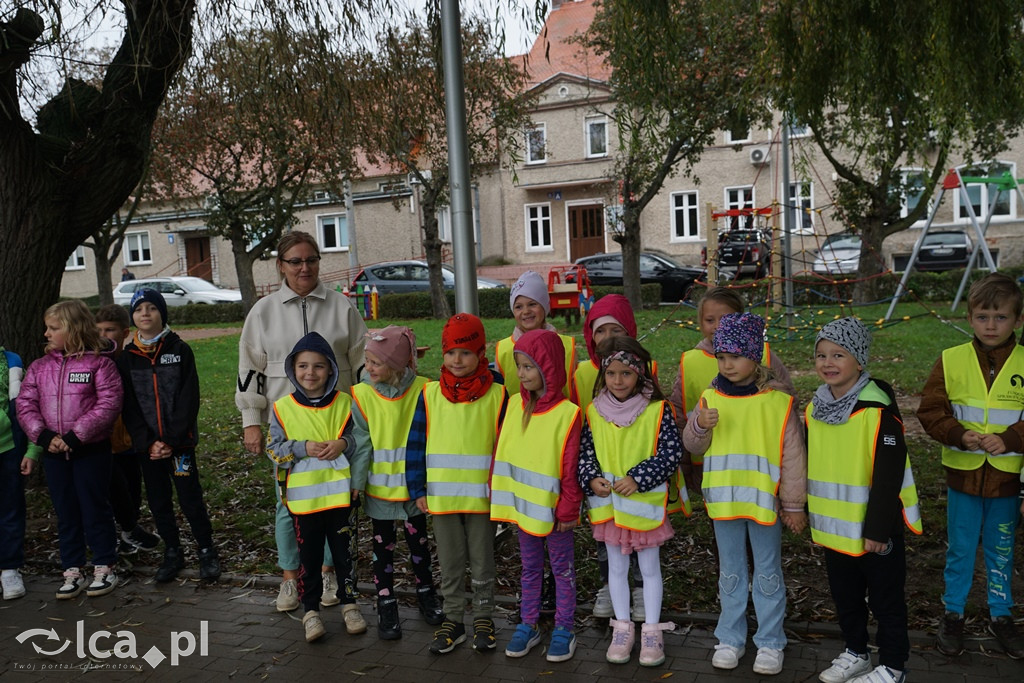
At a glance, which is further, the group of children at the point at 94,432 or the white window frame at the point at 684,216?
the white window frame at the point at 684,216

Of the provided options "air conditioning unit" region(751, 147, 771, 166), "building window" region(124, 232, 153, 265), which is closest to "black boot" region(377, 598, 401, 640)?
"air conditioning unit" region(751, 147, 771, 166)

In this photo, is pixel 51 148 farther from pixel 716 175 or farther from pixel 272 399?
pixel 716 175

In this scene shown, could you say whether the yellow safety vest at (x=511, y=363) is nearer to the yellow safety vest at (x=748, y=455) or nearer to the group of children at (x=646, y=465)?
the group of children at (x=646, y=465)

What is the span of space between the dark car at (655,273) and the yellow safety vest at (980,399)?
18738 millimetres

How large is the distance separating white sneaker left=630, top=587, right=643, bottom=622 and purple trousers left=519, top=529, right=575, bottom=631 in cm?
38

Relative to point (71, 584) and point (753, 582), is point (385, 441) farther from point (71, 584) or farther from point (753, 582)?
point (71, 584)

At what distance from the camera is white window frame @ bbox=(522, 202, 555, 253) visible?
1455 inches

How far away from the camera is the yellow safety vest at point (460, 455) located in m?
4.32

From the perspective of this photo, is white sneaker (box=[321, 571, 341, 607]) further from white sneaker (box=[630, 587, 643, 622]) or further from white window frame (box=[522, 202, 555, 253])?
white window frame (box=[522, 202, 555, 253])

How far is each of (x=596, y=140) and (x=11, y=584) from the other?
32.1 metres

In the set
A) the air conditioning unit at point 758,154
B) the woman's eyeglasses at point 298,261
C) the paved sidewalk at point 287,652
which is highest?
the air conditioning unit at point 758,154

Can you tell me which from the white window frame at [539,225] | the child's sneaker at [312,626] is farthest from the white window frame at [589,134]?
the child's sneaker at [312,626]

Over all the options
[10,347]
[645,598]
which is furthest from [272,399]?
[10,347]

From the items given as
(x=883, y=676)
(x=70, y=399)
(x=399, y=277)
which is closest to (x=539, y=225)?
(x=399, y=277)
